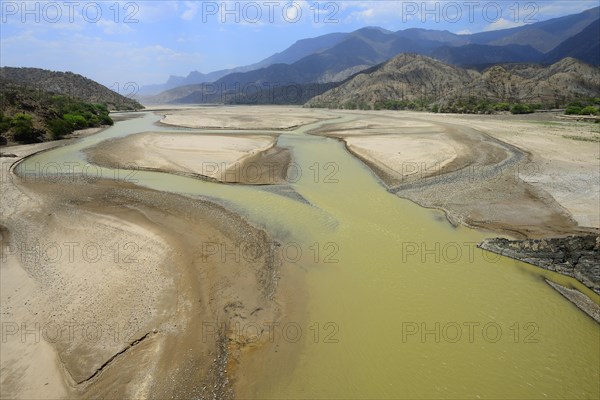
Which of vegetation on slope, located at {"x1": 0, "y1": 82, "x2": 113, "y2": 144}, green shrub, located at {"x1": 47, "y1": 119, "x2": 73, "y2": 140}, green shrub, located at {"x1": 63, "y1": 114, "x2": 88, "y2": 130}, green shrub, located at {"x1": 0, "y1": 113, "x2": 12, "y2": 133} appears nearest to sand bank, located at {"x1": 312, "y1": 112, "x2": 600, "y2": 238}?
green shrub, located at {"x1": 47, "y1": 119, "x2": 73, "y2": 140}

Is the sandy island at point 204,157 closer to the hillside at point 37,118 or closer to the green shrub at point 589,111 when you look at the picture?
the hillside at point 37,118

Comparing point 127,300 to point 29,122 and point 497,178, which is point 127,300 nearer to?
point 497,178

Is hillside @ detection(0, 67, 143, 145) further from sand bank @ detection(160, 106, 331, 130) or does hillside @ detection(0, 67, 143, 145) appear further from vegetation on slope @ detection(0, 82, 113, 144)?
sand bank @ detection(160, 106, 331, 130)

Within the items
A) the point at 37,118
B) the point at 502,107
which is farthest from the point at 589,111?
the point at 37,118

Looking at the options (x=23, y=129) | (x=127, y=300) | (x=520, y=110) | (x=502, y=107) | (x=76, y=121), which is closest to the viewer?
(x=127, y=300)

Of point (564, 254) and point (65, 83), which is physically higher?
point (65, 83)

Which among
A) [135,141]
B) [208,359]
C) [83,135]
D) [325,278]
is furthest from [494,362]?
[83,135]

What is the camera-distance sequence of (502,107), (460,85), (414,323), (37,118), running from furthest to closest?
(460,85)
(502,107)
(37,118)
(414,323)
